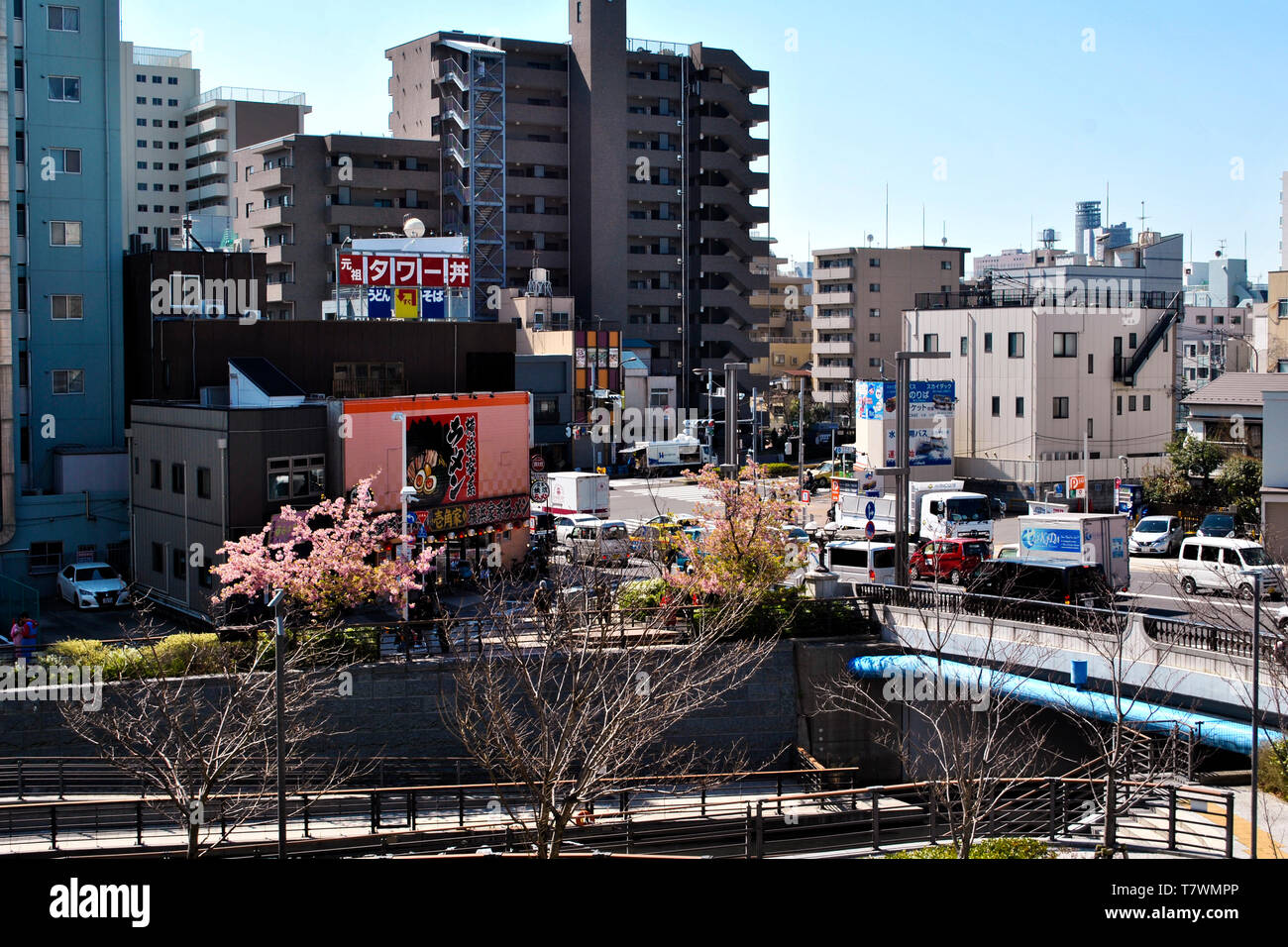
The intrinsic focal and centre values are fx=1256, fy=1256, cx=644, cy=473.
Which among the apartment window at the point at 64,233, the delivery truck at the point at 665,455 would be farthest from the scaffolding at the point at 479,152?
the apartment window at the point at 64,233

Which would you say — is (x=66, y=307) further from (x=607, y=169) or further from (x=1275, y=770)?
(x=607, y=169)

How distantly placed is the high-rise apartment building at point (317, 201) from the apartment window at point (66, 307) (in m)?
39.1

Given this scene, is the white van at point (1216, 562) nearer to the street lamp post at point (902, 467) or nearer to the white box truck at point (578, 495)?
the street lamp post at point (902, 467)

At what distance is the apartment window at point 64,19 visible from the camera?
37875 mm

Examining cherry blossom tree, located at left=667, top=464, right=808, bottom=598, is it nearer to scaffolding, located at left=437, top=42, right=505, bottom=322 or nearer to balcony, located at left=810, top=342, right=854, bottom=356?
scaffolding, located at left=437, top=42, right=505, bottom=322

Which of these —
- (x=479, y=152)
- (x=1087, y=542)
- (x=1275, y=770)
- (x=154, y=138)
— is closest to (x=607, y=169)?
(x=479, y=152)

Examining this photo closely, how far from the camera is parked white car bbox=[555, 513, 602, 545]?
42438 mm

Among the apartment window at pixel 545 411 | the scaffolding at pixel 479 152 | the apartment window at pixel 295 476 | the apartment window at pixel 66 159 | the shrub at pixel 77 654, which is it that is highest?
the scaffolding at pixel 479 152

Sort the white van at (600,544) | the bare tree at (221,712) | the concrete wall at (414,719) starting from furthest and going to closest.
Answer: the white van at (600,544) → the concrete wall at (414,719) → the bare tree at (221,712)

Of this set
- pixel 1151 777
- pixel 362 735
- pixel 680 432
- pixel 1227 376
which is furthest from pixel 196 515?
pixel 680 432

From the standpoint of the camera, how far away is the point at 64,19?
1499 inches

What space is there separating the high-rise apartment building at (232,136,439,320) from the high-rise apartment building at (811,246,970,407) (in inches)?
1148
